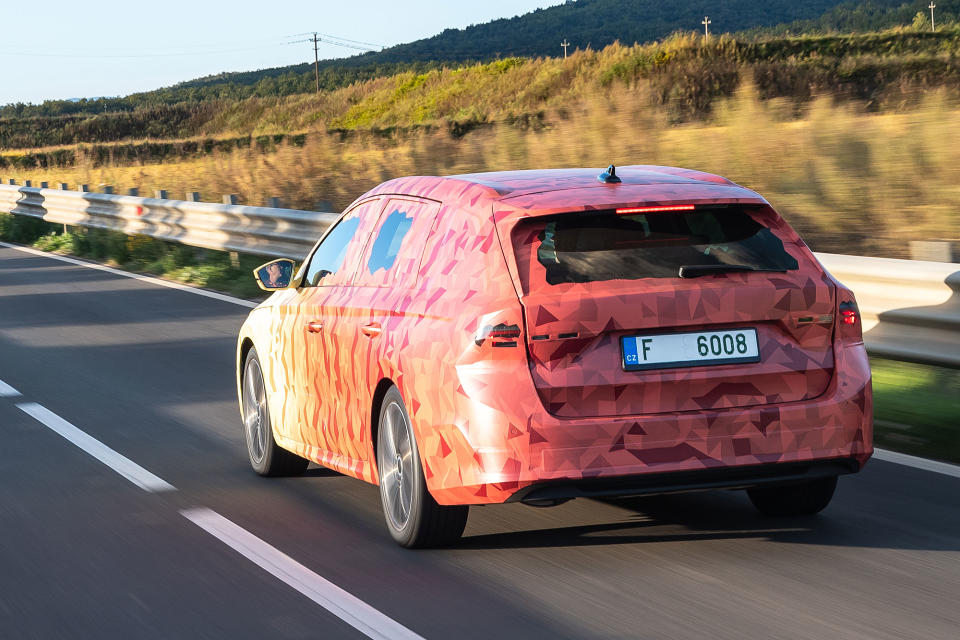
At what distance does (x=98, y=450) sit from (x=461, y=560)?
3.44 meters

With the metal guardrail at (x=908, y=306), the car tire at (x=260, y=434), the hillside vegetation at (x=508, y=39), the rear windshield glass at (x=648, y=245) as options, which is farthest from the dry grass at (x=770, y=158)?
the hillside vegetation at (x=508, y=39)

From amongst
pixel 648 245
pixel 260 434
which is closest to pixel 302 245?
pixel 260 434

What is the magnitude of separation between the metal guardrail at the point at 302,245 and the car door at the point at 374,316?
3214 mm

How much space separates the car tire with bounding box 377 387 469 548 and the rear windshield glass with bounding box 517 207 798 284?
894 mm

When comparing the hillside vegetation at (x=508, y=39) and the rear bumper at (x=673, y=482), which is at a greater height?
the hillside vegetation at (x=508, y=39)

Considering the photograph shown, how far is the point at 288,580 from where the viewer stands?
5703mm

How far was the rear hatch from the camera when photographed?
544 centimetres

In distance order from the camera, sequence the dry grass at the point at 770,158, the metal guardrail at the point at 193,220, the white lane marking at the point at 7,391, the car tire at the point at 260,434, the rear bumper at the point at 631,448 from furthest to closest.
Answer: the metal guardrail at the point at 193,220, the dry grass at the point at 770,158, the white lane marking at the point at 7,391, the car tire at the point at 260,434, the rear bumper at the point at 631,448

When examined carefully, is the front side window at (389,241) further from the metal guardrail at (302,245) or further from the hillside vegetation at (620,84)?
the hillside vegetation at (620,84)

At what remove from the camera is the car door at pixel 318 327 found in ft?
22.9

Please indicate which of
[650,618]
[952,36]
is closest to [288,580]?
[650,618]

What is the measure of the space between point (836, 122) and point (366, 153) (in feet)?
42.9

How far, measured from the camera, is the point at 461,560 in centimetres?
590

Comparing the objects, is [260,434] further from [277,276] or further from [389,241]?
[389,241]
